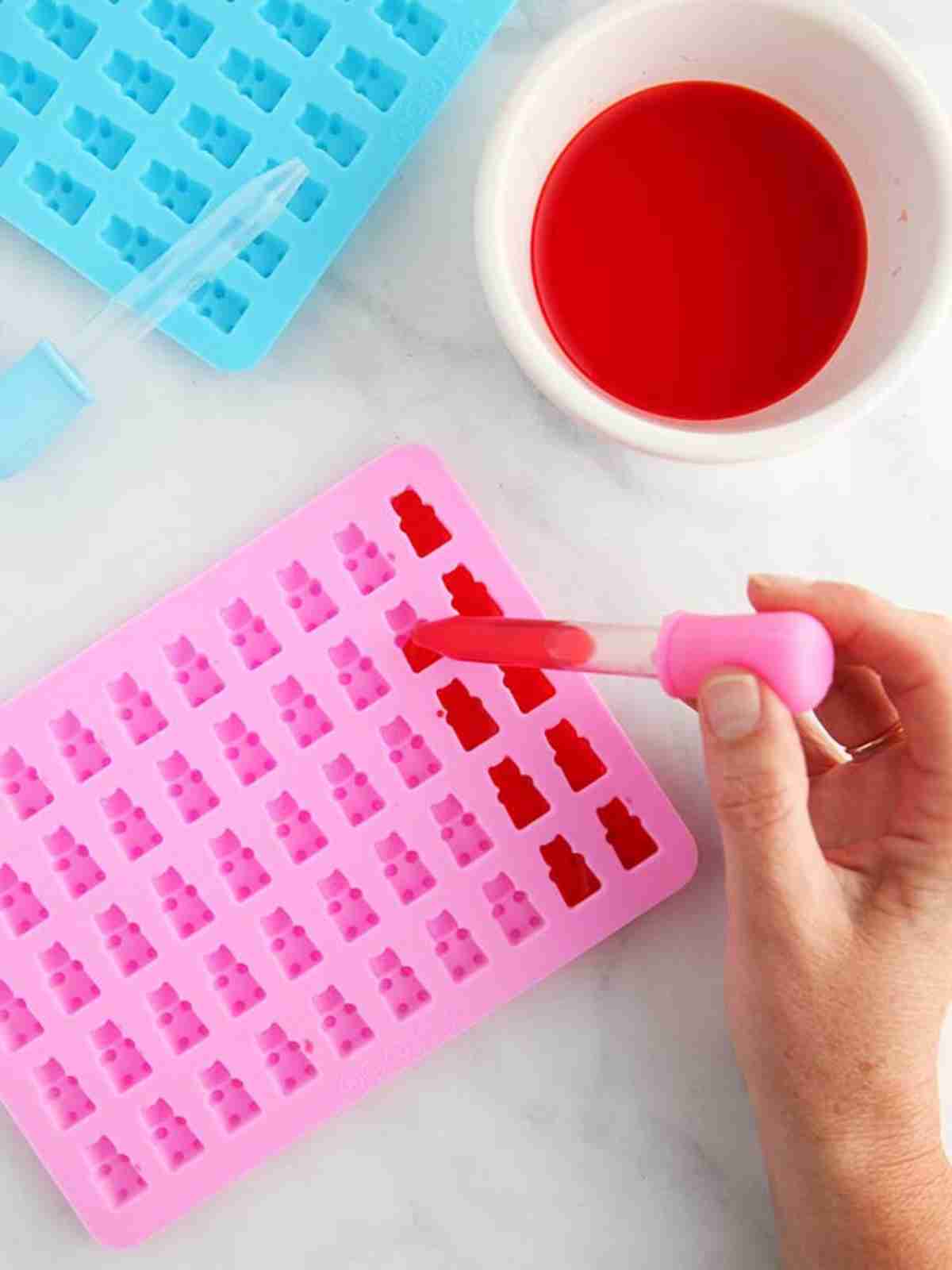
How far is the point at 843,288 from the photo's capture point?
0.48 metres

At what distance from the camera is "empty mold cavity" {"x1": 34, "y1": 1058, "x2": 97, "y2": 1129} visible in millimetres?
518

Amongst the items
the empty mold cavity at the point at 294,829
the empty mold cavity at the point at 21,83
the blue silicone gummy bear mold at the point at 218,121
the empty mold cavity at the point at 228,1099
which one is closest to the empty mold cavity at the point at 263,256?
the blue silicone gummy bear mold at the point at 218,121

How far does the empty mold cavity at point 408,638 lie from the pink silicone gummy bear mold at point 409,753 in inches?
0.9

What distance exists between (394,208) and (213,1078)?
1.19 ft

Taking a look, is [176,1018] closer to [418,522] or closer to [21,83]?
[418,522]

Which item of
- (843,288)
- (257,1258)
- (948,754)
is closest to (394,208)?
(843,288)

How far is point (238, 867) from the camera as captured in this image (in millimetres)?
522

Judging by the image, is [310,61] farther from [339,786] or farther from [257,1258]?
[257,1258]

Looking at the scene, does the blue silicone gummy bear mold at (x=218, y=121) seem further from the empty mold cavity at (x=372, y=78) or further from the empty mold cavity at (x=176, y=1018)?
the empty mold cavity at (x=176, y=1018)

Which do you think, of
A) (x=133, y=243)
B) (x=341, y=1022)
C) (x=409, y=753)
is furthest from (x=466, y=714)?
(x=133, y=243)

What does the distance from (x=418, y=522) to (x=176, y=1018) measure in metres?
0.22

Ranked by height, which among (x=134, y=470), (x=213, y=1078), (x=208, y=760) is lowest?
(x=213, y=1078)

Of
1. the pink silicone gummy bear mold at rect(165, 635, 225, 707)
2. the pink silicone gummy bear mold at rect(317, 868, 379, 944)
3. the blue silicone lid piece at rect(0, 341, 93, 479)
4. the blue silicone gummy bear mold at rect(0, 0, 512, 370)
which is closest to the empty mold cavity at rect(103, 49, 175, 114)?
the blue silicone gummy bear mold at rect(0, 0, 512, 370)

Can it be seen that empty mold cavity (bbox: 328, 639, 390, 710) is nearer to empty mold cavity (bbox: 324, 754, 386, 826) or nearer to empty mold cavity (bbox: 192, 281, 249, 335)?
empty mold cavity (bbox: 324, 754, 386, 826)
